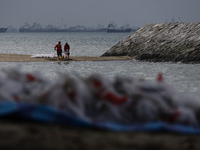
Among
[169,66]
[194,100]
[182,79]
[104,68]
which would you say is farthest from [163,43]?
[194,100]

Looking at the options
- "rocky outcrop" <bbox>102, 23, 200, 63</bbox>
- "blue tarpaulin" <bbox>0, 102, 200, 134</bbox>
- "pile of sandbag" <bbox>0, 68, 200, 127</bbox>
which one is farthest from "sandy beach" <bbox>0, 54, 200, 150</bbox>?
"rocky outcrop" <bbox>102, 23, 200, 63</bbox>

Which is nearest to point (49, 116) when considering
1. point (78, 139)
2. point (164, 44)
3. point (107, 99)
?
point (78, 139)

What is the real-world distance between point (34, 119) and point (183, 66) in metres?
21.7

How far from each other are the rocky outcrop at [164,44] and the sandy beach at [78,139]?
75.1 ft

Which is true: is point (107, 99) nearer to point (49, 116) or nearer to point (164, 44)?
point (49, 116)

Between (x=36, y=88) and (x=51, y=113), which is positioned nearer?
(x=51, y=113)

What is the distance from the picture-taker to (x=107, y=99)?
518 centimetres

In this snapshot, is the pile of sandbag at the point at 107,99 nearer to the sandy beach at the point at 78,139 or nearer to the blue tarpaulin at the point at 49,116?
the blue tarpaulin at the point at 49,116

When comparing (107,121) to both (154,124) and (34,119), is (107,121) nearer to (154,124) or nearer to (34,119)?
(154,124)

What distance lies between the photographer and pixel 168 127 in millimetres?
5086

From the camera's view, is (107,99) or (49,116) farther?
(107,99)

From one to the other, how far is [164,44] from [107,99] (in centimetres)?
2482

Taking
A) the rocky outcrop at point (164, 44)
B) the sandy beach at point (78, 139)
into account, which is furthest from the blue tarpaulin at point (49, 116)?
the rocky outcrop at point (164, 44)

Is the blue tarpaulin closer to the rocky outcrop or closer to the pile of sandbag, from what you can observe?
the pile of sandbag
